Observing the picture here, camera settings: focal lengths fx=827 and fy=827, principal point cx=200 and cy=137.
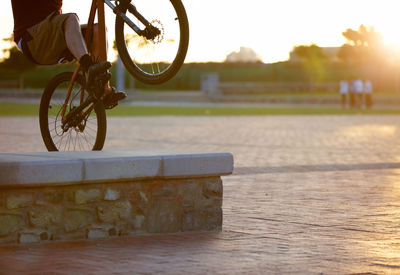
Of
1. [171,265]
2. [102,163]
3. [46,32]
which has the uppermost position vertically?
[46,32]

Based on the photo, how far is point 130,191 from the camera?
245 inches

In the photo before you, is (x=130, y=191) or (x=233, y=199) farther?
(x=233, y=199)

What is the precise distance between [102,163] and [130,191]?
15.3 inches

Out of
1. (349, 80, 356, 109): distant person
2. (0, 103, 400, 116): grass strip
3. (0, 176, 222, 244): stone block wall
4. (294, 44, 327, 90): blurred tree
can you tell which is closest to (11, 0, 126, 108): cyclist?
(0, 176, 222, 244): stone block wall

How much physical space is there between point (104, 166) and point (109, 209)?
369 millimetres

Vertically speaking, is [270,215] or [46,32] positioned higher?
[46,32]

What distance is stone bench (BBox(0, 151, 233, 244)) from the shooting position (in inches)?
228

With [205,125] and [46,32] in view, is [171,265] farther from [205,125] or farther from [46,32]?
[205,125]

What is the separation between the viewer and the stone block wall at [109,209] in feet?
19.2

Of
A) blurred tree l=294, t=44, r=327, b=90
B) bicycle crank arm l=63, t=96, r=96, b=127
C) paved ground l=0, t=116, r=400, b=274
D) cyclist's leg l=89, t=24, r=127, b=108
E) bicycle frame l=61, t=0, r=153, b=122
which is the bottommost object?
paved ground l=0, t=116, r=400, b=274

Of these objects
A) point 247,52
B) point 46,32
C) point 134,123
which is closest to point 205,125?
point 134,123

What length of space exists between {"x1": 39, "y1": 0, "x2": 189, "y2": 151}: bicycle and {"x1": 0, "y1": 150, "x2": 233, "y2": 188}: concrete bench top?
59 centimetres

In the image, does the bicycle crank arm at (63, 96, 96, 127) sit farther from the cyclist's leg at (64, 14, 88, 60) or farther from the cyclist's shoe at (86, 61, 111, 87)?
the cyclist's leg at (64, 14, 88, 60)

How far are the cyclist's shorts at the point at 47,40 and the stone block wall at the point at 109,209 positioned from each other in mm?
1278
